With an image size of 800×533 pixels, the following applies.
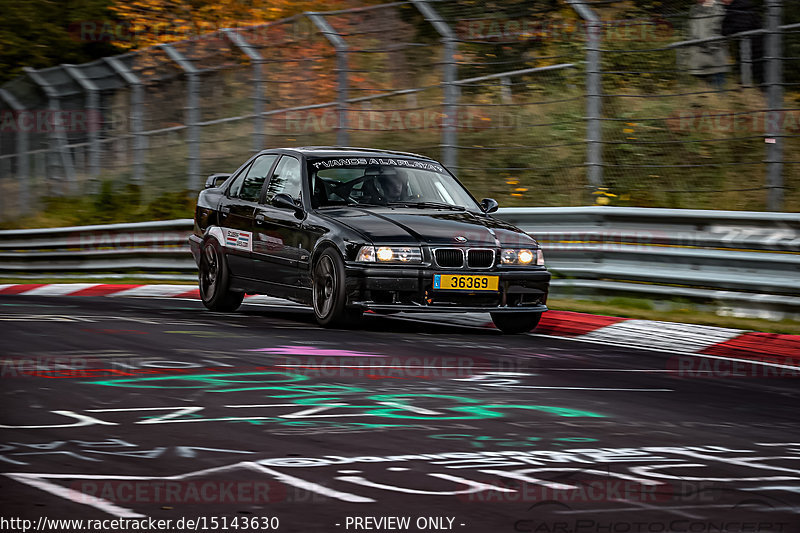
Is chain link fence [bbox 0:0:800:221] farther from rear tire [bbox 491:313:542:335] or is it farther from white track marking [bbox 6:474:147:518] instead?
white track marking [bbox 6:474:147:518]

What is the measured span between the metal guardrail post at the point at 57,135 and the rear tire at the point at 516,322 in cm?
1281

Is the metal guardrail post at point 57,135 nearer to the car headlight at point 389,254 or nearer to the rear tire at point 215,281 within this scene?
the rear tire at point 215,281

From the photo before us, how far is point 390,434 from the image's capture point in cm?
587

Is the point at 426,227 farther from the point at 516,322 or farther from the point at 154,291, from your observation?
the point at 154,291

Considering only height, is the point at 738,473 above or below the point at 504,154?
below

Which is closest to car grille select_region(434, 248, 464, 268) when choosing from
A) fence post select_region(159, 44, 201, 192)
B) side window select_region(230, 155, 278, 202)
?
side window select_region(230, 155, 278, 202)

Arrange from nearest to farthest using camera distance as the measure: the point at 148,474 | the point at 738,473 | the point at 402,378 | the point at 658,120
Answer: the point at 148,474
the point at 738,473
the point at 402,378
the point at 658,120

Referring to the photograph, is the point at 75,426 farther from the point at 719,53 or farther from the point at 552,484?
the point at 719,53

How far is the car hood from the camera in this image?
10.3 meters

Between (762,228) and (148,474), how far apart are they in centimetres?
773

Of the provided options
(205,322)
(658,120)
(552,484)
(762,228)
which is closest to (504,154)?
(658,120)

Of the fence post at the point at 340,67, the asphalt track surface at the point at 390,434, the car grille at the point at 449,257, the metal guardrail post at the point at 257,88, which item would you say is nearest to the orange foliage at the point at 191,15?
the metal guardrail post at the point at 257,88

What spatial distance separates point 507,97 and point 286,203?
211 inches

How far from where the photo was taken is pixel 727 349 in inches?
383
